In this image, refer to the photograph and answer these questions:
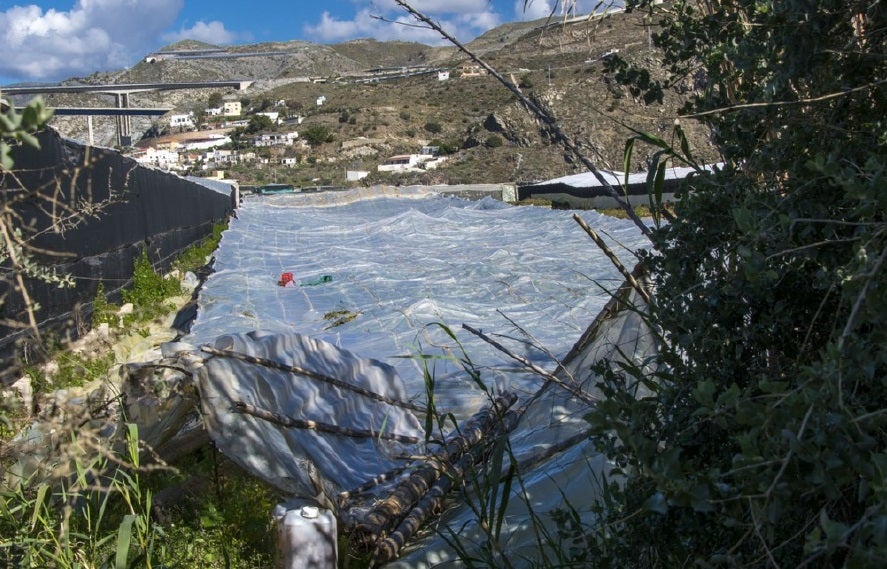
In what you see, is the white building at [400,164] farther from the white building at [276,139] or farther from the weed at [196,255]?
the weed at [196,255]

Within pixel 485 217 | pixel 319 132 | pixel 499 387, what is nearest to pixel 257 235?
pixel 485 217

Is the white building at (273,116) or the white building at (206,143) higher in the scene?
the white building at (273,116)

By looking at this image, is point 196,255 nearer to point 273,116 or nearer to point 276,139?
point 276,139

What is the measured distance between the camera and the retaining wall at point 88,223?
611 cm

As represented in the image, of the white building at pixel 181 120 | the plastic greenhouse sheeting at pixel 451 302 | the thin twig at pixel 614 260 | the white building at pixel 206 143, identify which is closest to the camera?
the thin twig at pixel 614 260

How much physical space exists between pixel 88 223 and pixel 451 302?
147 inches

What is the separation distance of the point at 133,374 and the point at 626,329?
2.28 m

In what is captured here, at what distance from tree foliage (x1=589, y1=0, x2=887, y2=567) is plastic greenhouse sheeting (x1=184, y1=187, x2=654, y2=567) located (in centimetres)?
34

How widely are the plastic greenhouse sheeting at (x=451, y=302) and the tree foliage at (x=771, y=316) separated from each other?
34 cm

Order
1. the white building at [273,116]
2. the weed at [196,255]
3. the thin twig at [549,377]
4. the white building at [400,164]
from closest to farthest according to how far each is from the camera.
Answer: the thin twig at [549,377]
the weed at [196,255]
the white building at [400,164]
the white building at [273,116]

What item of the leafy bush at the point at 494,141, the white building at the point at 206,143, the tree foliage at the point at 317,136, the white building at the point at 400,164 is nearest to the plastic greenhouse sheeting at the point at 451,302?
the white building at the point at 400,164

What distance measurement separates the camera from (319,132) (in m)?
59.6

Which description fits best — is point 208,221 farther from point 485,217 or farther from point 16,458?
point 16,458

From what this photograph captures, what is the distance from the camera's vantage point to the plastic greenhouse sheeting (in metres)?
4.23
